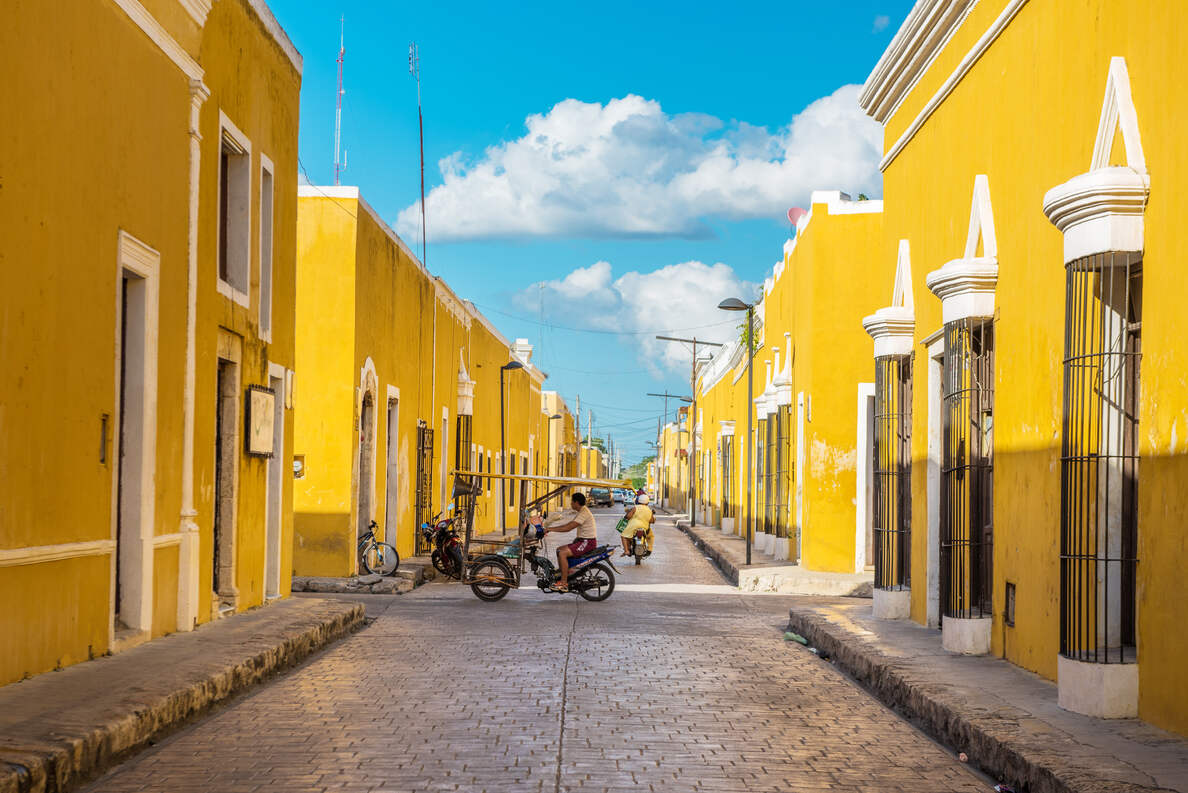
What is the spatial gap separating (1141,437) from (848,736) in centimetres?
250

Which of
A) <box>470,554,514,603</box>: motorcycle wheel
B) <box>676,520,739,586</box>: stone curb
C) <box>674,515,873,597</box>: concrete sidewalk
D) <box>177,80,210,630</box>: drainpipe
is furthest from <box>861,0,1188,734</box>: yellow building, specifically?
<box>676,520,739,586</box>: stone curb

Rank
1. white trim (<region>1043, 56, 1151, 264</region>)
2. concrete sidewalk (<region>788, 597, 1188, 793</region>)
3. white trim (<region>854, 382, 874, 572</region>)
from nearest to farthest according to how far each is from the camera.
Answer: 1. concrete sidewalk (<region>788, 597, 1188, 793</region>)
2. white trim (<region>1043, 56, 1151, 264</region>)
3. white trim (<region>854, 382, 874, 572</region>)

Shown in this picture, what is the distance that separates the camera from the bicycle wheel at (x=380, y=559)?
20.1m

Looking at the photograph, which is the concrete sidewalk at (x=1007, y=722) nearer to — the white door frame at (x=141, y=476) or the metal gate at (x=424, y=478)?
the white door frame at (x=141, y=476)

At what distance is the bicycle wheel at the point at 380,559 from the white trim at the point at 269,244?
578 cm

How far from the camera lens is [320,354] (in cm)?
1923

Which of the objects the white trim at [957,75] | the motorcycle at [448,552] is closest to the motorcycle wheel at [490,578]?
the motorcycle at [448,552]

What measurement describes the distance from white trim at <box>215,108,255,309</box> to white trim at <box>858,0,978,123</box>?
6750mm

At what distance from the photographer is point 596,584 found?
18.5 meters

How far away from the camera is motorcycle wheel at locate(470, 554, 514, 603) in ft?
59.4

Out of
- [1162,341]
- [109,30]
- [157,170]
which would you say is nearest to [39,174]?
[109,30]

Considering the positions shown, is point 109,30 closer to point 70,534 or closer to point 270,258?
point 70,534

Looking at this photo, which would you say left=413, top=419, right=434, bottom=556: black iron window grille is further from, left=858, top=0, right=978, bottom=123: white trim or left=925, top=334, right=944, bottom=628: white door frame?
left=925, top=334, right=944, bottom=628: white door frame

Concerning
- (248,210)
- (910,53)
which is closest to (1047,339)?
(910,53)
